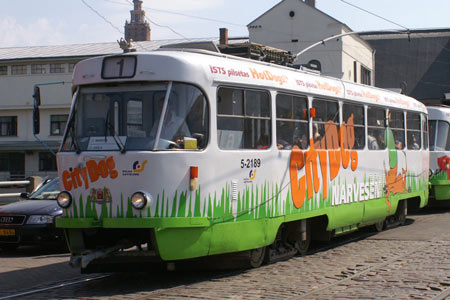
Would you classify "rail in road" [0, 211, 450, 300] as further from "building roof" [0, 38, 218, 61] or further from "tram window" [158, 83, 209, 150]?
"building roof" [0, 38, 218, 61]

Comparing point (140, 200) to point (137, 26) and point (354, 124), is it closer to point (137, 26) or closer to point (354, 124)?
point (354, 124)

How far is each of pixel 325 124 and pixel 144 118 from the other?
3.97 meters

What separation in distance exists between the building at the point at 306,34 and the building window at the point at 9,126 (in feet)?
62.9

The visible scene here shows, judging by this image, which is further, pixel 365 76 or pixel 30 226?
pixel 365 76

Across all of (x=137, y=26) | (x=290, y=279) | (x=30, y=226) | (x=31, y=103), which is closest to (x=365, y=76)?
(x=31, y=103)

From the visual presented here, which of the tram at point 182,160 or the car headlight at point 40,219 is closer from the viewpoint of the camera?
the tram at point 182,160

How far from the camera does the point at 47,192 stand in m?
14.3

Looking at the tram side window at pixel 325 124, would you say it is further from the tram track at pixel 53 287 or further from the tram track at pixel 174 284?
the tram track at pixel 53 287

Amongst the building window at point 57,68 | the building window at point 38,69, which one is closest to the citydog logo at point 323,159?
the building window at point 57,68

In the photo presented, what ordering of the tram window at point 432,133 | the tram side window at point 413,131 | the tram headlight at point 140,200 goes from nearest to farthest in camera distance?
the tram headlight at point 140,200, the tram side window at point 413,131, the tram window at point 432,133

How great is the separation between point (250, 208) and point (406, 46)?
5115 cm

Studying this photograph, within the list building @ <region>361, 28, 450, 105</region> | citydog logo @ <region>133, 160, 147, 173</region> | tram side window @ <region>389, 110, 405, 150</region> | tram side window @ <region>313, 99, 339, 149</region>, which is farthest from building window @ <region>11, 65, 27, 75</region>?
citydog logo @ <region>133, 160, 147, 173</region>

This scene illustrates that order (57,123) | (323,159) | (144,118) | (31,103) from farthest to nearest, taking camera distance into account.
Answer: (57,123) < (31,103) < (323,159) < (144,118)

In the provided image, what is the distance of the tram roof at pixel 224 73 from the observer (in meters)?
8.95
